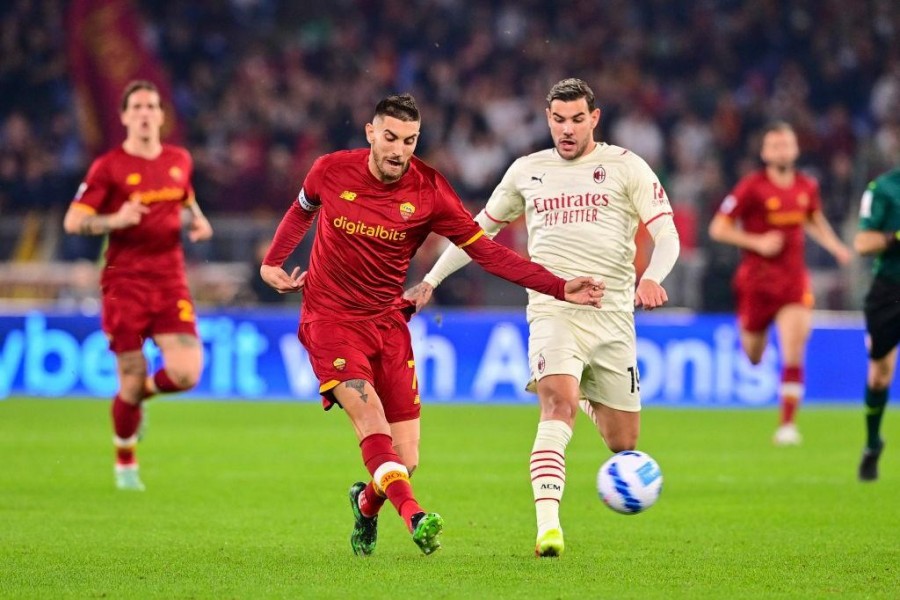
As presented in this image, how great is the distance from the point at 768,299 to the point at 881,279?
140 inches

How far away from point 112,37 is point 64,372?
19.2 feet

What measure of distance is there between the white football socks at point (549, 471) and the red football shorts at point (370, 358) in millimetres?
641

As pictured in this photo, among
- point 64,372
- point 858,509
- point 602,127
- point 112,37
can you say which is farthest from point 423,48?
point 858,509

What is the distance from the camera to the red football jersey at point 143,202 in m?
10.5

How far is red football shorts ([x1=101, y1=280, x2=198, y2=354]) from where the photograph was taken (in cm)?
1056

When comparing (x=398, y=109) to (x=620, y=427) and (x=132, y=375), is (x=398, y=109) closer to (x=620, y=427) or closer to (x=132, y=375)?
(x=620, y=427)

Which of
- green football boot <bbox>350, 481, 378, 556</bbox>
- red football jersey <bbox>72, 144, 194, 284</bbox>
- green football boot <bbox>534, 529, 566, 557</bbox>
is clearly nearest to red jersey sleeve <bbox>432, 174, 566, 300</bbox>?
green football boot <bbox>534, 529, 566, 557</bbox>

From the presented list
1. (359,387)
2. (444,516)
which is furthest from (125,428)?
(359,387)

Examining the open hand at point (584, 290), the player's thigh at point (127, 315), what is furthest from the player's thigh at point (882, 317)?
the player's thigh at point (127, 315)

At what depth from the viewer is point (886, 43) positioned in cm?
2450

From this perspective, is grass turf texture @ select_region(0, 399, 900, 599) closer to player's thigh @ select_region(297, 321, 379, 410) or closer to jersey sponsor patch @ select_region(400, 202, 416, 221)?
player's thigh @ select_region(297, 321, 379, 410)

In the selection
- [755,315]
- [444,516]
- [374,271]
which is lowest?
[444,516]

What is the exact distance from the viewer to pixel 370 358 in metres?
7.44

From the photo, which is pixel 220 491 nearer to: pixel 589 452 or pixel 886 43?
pixel 589 452
